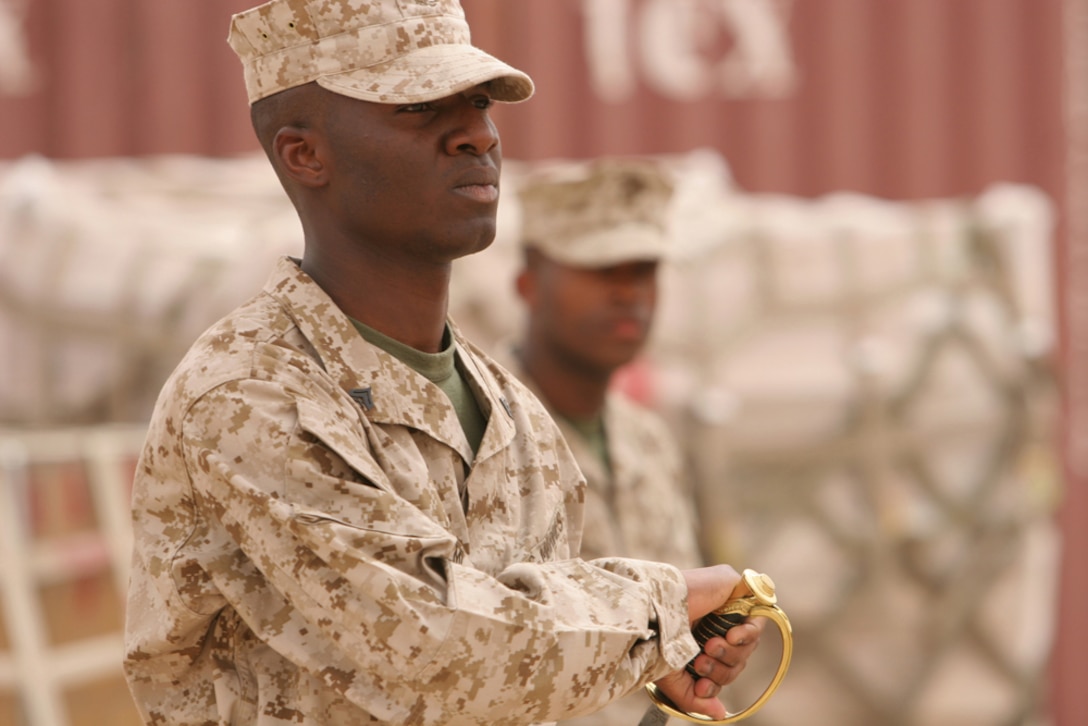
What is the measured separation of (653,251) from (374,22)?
1.70m

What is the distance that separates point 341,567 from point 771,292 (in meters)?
3.72

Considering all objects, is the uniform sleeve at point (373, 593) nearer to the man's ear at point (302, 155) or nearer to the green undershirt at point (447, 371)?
the green undershirt at point (447, 371)

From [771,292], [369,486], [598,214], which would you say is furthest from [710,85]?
[369,486]

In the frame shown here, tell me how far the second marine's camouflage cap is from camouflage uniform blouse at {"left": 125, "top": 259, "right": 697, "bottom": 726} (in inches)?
8.7

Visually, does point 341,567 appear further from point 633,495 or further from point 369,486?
point 633,495

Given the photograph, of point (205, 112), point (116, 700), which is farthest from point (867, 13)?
point (116, 700)

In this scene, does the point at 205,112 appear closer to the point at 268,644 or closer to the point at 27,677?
the point at 27,677

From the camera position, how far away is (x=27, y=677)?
11.9 feet

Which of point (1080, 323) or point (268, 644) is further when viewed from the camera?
point (1080, 323)

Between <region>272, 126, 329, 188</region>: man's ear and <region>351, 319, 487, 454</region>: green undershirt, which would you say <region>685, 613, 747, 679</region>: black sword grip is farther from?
<region>272, 126, 329, 188</region>: man's ear

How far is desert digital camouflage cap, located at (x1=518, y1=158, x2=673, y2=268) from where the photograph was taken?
3186 mm

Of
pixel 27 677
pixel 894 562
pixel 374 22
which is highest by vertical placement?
pixel 374 22

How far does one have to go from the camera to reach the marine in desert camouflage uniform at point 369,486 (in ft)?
4.64

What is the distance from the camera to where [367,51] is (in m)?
1.54
